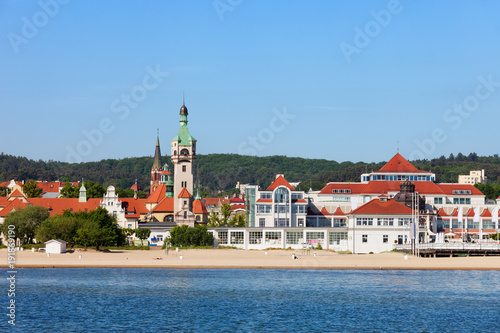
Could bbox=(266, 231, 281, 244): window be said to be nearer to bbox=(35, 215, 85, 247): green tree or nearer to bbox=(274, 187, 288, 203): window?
bbox=(274, 187, 288, 203): window

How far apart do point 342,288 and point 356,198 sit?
64.5 meters

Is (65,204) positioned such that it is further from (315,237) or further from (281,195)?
(315,237)

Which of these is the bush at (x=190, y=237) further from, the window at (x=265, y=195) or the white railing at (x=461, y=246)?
the white railing at (x=461, y=246)

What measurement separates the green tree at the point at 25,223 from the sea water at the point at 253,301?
2758cm

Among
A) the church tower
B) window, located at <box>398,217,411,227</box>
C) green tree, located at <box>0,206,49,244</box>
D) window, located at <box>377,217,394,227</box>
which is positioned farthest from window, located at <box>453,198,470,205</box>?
green tree, located at <box>0,206,49,244</box>

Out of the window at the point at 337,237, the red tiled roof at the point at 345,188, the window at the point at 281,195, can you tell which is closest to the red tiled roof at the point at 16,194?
the window at the point at 281,195

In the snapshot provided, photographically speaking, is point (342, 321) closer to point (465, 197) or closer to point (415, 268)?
point (415, 268)

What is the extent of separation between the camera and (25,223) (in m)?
103

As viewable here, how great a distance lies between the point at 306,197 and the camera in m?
124

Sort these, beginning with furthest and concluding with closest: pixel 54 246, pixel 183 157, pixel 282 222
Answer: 1. pixel 183 157
2. pixel 282 222
3. pixel 54 246

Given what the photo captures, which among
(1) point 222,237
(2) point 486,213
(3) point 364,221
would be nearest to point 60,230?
(1) point 222,237

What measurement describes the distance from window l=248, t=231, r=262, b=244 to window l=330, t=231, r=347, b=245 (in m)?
10.5

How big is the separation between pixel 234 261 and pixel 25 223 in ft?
109

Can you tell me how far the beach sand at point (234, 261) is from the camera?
8224cm
